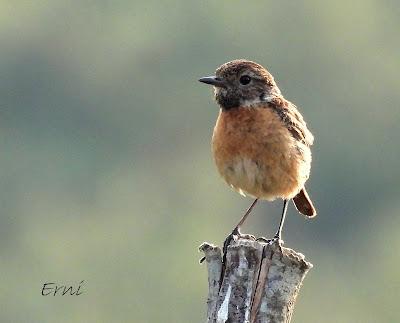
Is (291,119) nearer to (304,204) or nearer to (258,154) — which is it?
(258,154)

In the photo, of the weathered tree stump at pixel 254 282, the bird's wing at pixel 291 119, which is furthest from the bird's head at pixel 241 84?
the weathered tree stump at pixel 254 282

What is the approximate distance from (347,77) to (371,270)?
75.9 feet

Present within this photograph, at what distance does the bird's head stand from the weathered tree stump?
2800 mm

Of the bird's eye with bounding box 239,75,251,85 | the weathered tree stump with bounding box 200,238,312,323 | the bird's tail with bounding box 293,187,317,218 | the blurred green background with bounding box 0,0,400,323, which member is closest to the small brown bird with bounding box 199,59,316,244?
the bird's eye with bounding box 239,75,251,85

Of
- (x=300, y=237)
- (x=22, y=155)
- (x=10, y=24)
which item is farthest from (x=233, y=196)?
(x=10, y=24)

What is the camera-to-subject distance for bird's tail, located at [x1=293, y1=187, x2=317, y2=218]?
47.0 ft

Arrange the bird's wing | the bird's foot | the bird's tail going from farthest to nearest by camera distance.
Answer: the bird's tail → the bird's wing → the bird's foot

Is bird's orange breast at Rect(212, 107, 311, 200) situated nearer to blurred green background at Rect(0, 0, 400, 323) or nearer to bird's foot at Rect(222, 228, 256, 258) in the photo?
bird's foot at Rect(222, 228, 256, 258)

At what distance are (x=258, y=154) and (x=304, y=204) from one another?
4.53 ft

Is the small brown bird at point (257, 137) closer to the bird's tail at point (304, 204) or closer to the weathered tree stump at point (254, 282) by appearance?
the bird's tail at point (304, 204)

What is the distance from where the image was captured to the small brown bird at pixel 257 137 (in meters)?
13.2

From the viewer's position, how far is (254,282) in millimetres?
10953

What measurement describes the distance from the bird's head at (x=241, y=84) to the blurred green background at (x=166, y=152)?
4317 cm

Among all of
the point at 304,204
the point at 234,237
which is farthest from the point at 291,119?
the point at 234,237
